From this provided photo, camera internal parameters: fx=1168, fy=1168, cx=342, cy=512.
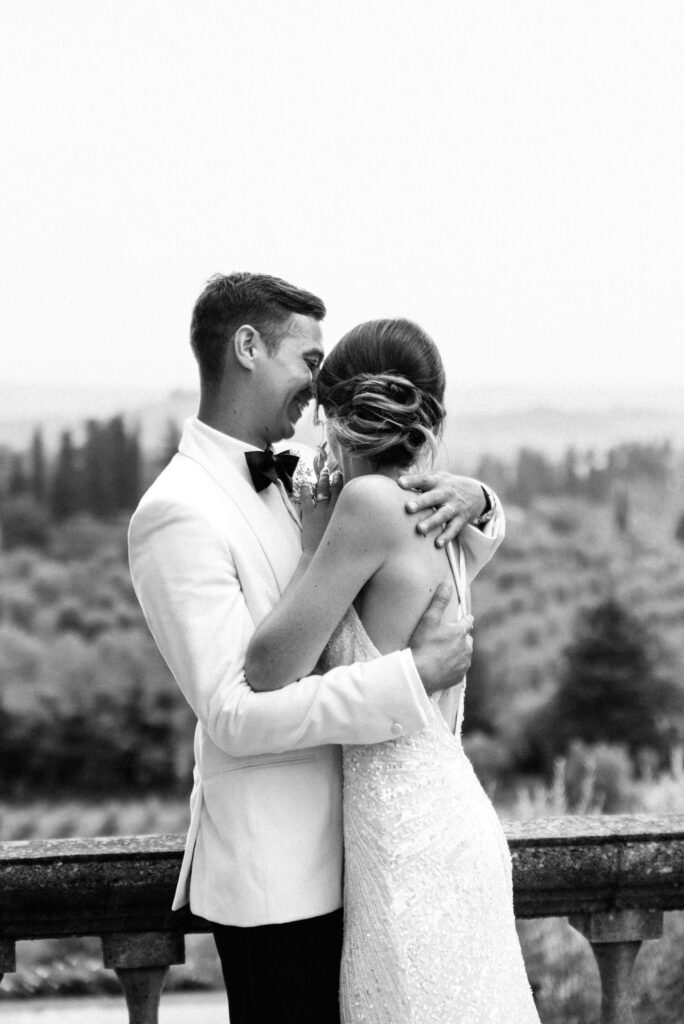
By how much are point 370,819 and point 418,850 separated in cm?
8

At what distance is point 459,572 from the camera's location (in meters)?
1.80

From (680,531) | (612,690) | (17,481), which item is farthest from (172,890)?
(680,531)

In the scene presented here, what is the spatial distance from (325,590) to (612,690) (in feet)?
16.5

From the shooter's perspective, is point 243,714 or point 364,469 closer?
point 243,714

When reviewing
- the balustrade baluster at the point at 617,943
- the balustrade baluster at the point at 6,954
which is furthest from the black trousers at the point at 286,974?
the balustrade baluster at the point at 617,943

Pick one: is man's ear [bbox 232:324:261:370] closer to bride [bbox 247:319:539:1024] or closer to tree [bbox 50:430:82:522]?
bride [bbox 247:319:539:1024]

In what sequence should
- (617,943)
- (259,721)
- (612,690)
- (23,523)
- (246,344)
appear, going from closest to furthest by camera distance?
(259,721) < (246,344) < (617,943) < (23,523) < (612,690)

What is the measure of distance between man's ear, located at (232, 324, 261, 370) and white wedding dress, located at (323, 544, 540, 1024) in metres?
0.48

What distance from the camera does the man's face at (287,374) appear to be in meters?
1.94

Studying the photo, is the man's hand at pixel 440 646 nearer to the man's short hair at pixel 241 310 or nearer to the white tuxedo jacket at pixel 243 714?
the white tuxedo jacket at pixel 243 714

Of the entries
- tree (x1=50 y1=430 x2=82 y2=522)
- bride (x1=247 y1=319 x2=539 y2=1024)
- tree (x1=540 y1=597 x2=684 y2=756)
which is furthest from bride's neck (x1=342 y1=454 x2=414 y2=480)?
tree (x1=540 y1=597 x2=684 y2=756)

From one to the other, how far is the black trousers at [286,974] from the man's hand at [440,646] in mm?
398

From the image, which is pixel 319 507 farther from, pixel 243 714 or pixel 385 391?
pixel 243 714

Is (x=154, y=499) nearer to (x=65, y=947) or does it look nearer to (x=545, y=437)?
(x=65, y=947)
